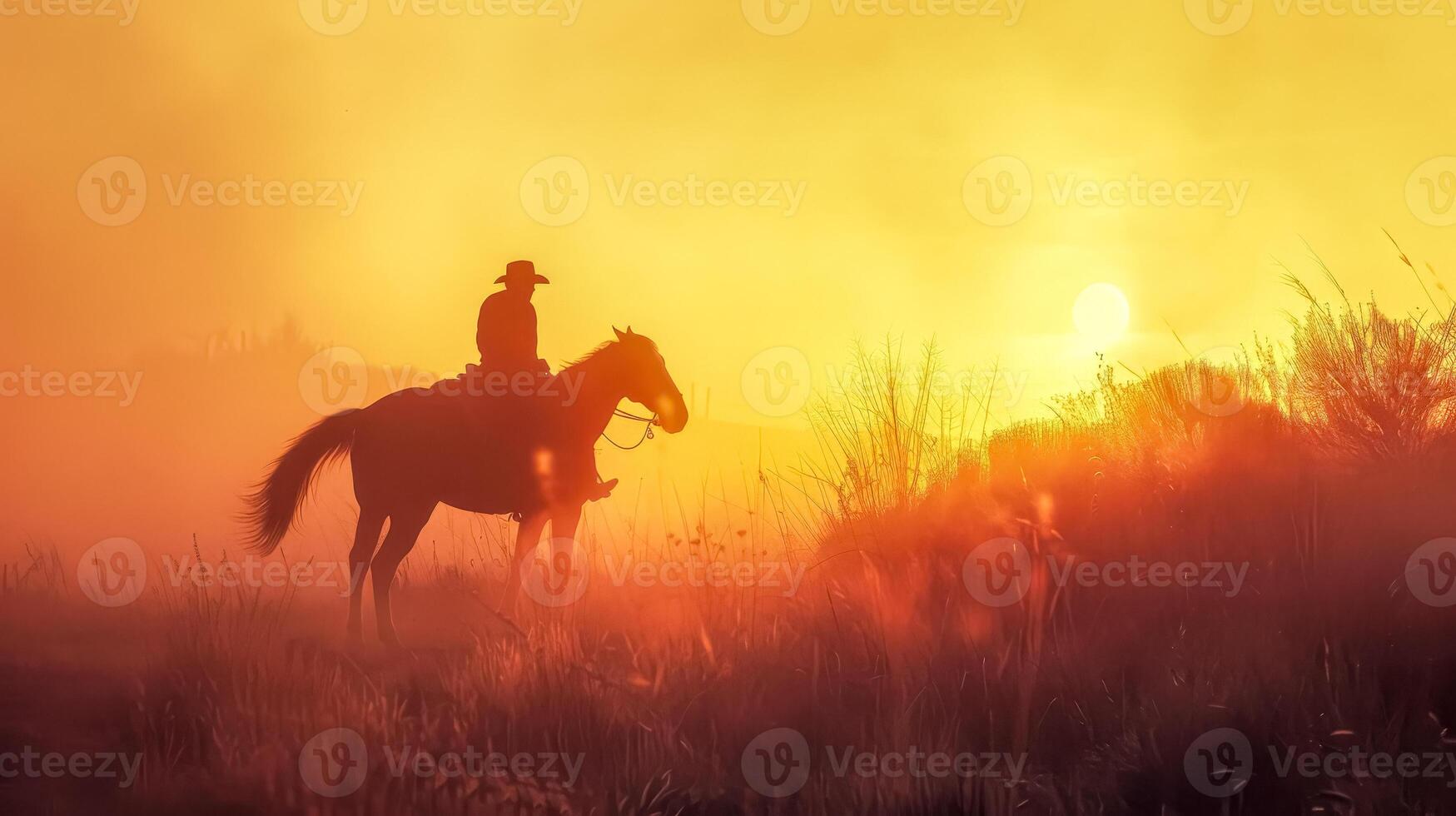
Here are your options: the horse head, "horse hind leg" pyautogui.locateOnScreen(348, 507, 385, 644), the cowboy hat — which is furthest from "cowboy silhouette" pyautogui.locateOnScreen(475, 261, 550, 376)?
"horse hind leg" pyautogui.locateOnScreen(348, 507, 385, 644)

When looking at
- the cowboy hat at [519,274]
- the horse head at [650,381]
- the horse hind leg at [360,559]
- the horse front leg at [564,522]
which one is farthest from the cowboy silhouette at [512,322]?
the horse hind leg at [360,559]

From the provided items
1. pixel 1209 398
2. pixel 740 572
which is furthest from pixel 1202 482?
pixel 740 572

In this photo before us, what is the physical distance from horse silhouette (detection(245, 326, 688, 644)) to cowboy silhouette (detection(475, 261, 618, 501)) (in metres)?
0.03

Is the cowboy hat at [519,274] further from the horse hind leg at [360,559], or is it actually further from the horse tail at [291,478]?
the horse hind leg at [360,559]

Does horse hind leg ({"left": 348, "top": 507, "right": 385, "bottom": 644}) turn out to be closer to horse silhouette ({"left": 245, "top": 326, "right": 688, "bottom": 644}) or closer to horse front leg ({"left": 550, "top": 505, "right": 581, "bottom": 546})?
horse silhouette ({"left": 245, "top": 326, "right": 688, "bottom": 644})

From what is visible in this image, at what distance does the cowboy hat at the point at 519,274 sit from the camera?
7.98 m

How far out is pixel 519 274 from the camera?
7988 mm

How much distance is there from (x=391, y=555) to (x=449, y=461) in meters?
0.81

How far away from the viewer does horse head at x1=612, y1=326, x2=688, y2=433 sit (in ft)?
26.8

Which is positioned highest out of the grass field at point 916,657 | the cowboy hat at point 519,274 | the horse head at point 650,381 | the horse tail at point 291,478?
Answer: the cowboy hat at point 519,274

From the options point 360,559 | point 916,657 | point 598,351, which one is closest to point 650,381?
point 598,351

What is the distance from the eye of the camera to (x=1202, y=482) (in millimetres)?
7090

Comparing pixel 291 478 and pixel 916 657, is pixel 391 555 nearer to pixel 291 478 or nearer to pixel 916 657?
pixel 291 478

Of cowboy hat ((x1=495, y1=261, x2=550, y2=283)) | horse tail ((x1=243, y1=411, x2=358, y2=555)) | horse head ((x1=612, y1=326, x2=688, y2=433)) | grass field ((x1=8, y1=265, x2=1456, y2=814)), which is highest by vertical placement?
cowboy hat ((x1=495, y1=261, x2=550, y2=283))
